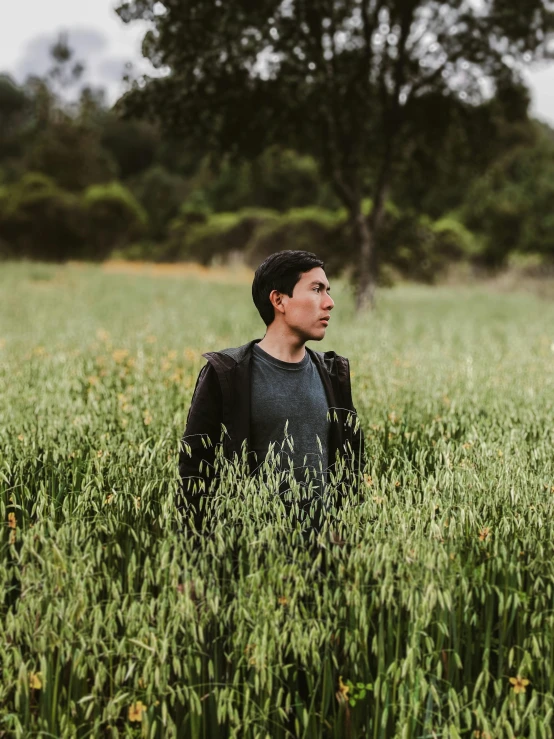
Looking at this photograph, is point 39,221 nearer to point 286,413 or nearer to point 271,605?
point 286,413

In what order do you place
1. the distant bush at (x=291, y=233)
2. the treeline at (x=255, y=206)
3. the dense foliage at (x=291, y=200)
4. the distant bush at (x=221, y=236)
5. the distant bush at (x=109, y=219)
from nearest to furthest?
the dense foliage at (x=291, y=200)
the treeline at (x=255, y=206)
the distant bush at (x=291, y=233)
the distant bush at (x=109, y=219)
the distant bush at (x=221, y=236)

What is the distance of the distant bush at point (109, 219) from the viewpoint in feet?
115

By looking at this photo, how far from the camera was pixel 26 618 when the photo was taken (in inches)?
87.0

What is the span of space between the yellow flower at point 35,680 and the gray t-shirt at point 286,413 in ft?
3.77

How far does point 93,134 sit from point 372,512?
4938 centimetres

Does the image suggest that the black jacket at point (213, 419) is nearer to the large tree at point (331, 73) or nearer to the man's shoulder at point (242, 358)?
the man's shoulder at point (242, 358)

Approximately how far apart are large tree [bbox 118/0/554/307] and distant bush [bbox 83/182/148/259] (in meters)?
22.8

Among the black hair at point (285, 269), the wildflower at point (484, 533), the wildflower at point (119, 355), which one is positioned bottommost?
the wildflower at point (484, 533)

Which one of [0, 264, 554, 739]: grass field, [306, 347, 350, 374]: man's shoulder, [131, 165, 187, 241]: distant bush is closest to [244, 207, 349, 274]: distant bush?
[131, 165, 187, 241]: distant bush

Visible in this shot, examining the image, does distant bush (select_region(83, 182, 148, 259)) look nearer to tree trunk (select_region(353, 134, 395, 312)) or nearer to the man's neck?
tree trunk (select_region(353, 134, 395, 312))

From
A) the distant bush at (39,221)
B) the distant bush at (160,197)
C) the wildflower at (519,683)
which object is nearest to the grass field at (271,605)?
the wildflower at (519,683)

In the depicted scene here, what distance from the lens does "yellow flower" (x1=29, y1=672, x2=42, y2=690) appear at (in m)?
2.12

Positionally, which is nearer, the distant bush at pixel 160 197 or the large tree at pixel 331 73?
the large tree at pixel 331 73

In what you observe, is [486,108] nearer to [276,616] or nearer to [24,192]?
[276,616]
